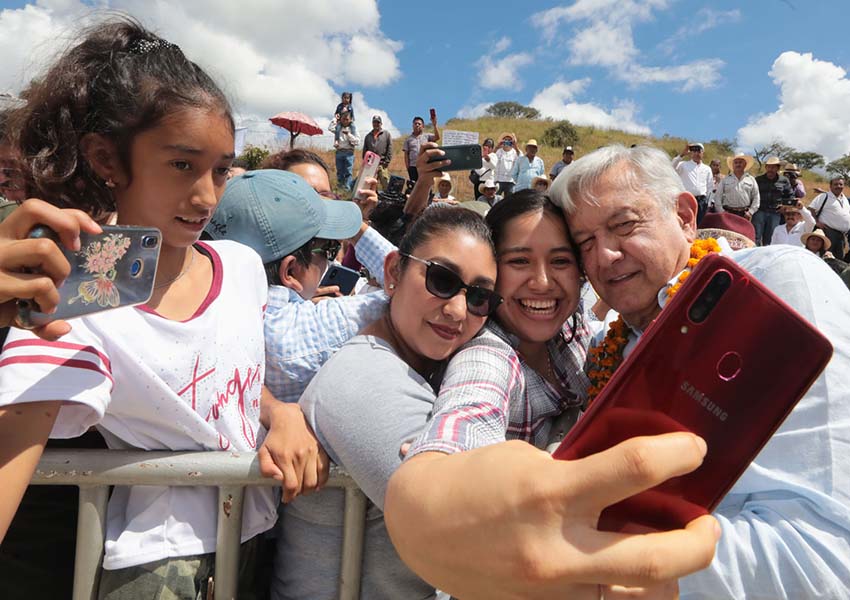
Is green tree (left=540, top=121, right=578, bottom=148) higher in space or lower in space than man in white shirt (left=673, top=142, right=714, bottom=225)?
higher

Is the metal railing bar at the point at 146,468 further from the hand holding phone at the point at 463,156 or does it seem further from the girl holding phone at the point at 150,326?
the hand holding phone at the point at 463,156

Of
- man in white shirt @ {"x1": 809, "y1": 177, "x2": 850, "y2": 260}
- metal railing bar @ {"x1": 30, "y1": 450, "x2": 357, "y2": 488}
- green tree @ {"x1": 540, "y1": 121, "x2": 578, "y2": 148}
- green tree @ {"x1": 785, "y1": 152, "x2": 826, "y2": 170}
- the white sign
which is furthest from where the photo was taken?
green tree @ {"x1": 785, "y1": 152, "x2": 826, "y2": 170}

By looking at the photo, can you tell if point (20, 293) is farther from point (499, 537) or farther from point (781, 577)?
point (781, 577)

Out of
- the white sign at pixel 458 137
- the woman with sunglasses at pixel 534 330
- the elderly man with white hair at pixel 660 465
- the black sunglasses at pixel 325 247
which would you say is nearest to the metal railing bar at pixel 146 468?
the woman with sunglasses at pixel 534 330

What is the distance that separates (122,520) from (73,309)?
664 mm

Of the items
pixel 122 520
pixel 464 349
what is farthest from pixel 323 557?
pixel 464 349

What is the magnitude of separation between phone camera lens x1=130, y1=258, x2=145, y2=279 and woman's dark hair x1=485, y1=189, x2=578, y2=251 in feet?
4.37

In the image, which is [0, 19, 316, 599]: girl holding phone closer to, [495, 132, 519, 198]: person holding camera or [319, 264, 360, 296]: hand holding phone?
[319, 264, 360, 296]: hand holding phone

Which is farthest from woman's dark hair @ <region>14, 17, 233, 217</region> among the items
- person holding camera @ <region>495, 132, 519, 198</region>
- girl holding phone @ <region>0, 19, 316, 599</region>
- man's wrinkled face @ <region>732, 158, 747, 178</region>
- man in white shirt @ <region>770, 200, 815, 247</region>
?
man's wrinkled face @ <region>732, 158, 747, 178</region>

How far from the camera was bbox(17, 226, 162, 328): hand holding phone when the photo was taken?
3.28 ft

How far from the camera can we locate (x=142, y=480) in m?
1.30

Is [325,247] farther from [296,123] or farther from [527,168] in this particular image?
[527,168]

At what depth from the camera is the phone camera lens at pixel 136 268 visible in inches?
44.9

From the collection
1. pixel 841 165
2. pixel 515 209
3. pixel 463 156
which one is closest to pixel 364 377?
pixel 515 209
